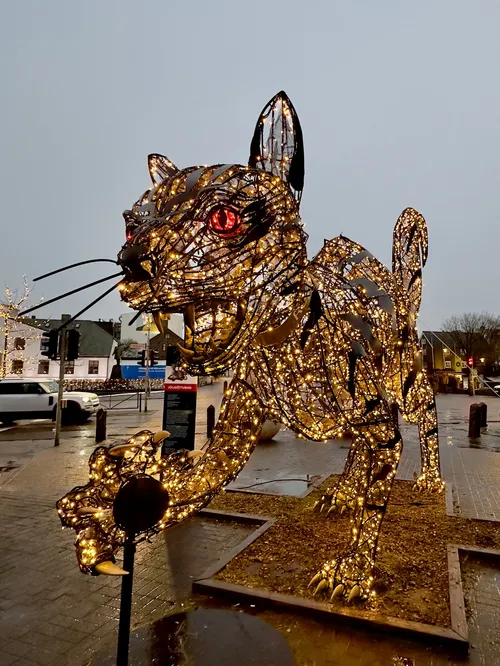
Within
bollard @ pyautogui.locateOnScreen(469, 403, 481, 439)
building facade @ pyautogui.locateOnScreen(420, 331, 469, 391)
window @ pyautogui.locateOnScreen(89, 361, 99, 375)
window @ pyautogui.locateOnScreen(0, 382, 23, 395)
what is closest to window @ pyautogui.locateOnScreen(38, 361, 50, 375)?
window @ pyautogui.locateOnScreen(89, 361, 99, 375)

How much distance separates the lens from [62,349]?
10555 mm

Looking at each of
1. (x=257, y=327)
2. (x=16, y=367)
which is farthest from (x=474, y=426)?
(x=16, y=367)

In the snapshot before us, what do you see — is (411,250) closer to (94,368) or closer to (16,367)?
(16,367)

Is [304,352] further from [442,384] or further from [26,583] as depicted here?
[442,384]

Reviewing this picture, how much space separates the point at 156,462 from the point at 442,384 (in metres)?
40.1

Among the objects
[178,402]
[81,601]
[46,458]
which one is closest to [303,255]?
[81,601]

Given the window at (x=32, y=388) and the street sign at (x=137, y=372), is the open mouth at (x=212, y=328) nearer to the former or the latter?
the window at (x=32, y=388)

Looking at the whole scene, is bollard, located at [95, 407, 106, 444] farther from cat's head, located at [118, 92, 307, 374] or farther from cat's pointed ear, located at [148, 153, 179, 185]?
cat's head, located at [118, 92, 307, 374]

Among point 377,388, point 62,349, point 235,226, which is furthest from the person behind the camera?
point 62,349

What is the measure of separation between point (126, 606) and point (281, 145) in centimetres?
314

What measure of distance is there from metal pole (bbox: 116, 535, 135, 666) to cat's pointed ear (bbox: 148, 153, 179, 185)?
7.68 ft

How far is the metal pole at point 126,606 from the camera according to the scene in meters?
2.12

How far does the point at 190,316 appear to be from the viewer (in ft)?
8.66

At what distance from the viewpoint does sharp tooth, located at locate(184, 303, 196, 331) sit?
261 centimetres
